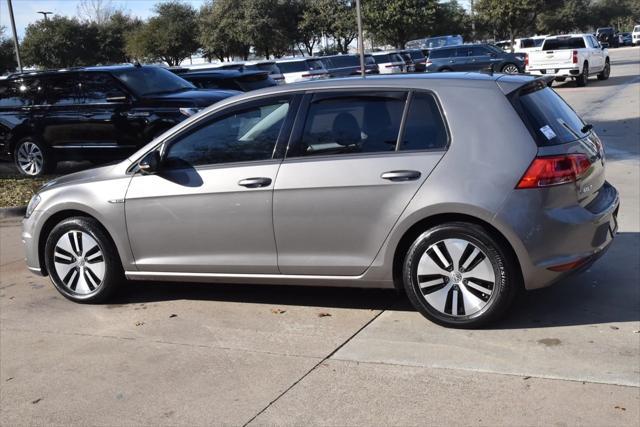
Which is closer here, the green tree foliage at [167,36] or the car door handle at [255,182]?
the car door handle at [255,182]

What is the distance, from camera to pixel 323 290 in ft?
19.1

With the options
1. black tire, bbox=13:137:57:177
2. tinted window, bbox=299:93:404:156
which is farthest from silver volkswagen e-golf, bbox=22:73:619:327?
black tire, bbox=13:137:57:177

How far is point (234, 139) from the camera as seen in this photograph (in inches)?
207

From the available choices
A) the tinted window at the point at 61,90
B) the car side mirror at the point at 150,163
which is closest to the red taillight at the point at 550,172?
the car side mirror at the point at 150,163

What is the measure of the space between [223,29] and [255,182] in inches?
1682

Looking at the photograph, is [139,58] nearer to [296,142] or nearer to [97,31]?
[97,31]

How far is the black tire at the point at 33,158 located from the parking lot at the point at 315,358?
645 cm

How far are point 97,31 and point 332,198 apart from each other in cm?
4578

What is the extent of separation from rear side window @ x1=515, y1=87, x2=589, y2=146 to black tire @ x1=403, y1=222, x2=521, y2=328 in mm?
741

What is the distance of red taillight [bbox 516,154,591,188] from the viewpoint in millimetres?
4430

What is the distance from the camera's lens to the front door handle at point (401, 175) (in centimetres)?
464

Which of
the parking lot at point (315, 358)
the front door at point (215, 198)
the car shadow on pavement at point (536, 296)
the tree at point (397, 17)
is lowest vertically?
the car shadow on pavement at point (536, 296)

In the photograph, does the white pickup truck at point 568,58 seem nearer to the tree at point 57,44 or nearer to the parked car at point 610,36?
the tree at point 57,44

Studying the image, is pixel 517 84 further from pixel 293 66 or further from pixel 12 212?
pixel 293 66
